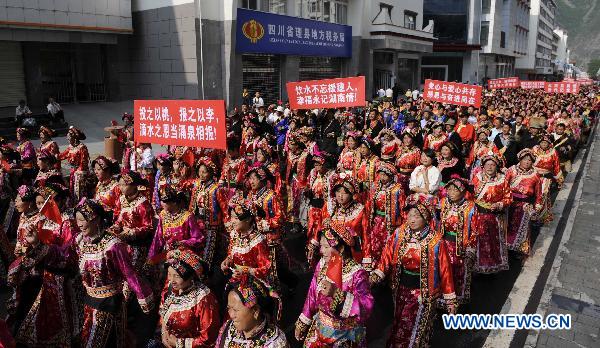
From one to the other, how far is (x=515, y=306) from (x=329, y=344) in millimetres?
3109

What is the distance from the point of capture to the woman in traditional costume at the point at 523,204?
693cm

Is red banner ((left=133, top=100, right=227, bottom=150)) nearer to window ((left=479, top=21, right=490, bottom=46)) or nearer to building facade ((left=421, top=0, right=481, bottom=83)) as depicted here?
building facade ((left=421, top=0, right=481, bottom=83))

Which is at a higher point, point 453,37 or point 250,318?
point 453,37

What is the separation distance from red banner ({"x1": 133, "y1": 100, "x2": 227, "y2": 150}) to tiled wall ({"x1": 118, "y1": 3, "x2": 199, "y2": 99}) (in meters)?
11.9

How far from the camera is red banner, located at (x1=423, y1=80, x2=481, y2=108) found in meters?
13.1

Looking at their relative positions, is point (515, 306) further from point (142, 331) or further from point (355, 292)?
point (142, 331)

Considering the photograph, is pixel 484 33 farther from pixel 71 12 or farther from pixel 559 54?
pixel 559 54

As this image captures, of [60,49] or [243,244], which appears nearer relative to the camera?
[243,244]

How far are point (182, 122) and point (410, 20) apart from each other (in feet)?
104

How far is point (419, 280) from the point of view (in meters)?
4.18

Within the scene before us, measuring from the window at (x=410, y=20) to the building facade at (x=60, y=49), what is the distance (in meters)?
21.1

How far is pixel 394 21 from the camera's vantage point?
3173 centimetres

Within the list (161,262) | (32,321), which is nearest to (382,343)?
(161,262)

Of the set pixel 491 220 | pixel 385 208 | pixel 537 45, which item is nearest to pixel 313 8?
pixel 385 208
